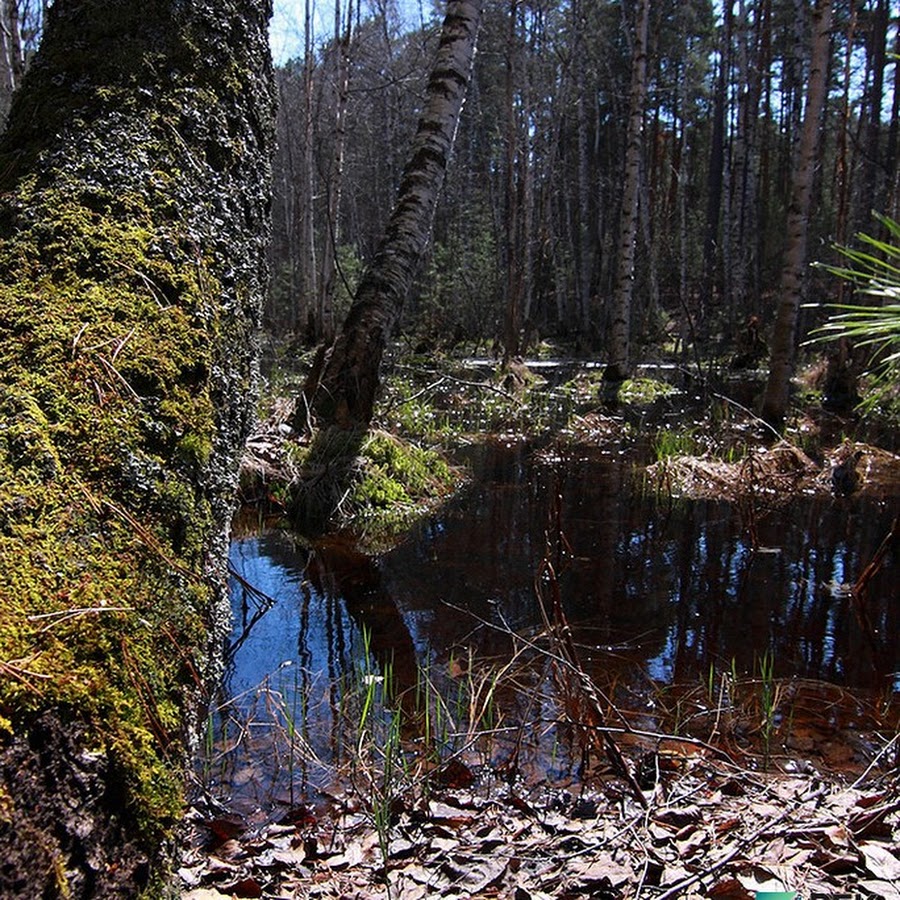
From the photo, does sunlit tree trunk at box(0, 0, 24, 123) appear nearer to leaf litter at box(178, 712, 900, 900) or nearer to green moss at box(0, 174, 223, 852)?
green moss at box(0, 174, 223, 852)

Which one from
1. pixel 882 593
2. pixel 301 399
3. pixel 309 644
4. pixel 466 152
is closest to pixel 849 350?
pixel 882 593

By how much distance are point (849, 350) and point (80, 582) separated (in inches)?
554

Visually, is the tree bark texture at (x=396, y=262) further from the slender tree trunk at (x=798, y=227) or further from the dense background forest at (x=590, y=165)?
the dense background forest at (x=590, y=165)

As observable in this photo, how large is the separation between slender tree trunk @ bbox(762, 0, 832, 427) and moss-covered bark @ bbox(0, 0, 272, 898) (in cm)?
923

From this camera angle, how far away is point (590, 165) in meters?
34.3

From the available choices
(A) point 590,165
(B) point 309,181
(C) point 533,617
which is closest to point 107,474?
(C) point 533,617

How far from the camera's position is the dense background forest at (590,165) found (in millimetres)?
19688

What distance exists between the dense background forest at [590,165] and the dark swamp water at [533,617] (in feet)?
35.4

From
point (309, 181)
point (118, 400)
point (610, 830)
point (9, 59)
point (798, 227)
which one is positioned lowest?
point (610, 830)

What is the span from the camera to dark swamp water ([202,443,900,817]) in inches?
119

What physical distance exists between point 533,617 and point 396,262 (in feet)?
13.4

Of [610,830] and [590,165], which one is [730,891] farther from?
[590,165]

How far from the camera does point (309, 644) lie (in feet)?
13.1

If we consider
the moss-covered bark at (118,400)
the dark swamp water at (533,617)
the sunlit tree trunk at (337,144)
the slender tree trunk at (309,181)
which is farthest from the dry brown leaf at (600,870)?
the slender tree trunk at (309,181)
